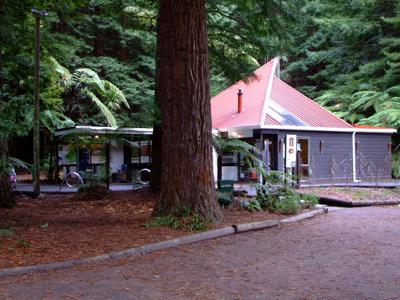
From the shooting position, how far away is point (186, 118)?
9375mm

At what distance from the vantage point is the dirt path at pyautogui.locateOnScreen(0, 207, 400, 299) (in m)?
5.39

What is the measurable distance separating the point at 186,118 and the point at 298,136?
14.0 metres

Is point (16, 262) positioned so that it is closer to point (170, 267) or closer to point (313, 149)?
point (170, 267)

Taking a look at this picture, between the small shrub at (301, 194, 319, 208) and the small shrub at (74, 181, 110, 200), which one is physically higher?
the small shrub at (74, 181, 110, 200)

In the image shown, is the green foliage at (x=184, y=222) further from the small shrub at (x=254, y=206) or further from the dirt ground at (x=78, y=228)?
the small shrub at (x=254, y=206)

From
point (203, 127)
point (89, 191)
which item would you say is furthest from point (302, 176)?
point (203, 127)

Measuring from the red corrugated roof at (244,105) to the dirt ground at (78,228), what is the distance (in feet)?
32.5

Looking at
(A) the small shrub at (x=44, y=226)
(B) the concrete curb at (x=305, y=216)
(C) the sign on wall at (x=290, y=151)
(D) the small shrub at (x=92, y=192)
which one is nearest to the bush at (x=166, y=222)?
(A) the small shrub at (x=44, y=226)

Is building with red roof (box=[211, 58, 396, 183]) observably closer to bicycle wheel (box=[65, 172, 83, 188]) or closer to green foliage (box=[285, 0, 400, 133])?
green foliage (box=[285, 0, 400, 133])

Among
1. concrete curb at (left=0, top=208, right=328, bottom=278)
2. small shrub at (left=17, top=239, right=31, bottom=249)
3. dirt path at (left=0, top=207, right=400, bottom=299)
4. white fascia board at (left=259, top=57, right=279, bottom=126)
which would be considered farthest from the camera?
white fascia board at (left=259, top=57, right=279, bottom=126)

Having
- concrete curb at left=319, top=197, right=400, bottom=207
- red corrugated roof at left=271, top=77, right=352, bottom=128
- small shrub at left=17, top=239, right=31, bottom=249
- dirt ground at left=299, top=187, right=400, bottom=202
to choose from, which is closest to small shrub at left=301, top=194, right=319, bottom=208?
concrete curb at left=319, top=197, right=400, bottom=207

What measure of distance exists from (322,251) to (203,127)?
310 cm

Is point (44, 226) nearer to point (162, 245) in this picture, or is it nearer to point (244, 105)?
point (162, 245)

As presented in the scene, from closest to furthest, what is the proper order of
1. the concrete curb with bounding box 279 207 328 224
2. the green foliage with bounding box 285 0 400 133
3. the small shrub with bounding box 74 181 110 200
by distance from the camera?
the concrete curb with bounding box 279 207 328 224 < the small shrub with bounding box 74 181 110 200 < the green foliage with bounding box 285 0 400 133
